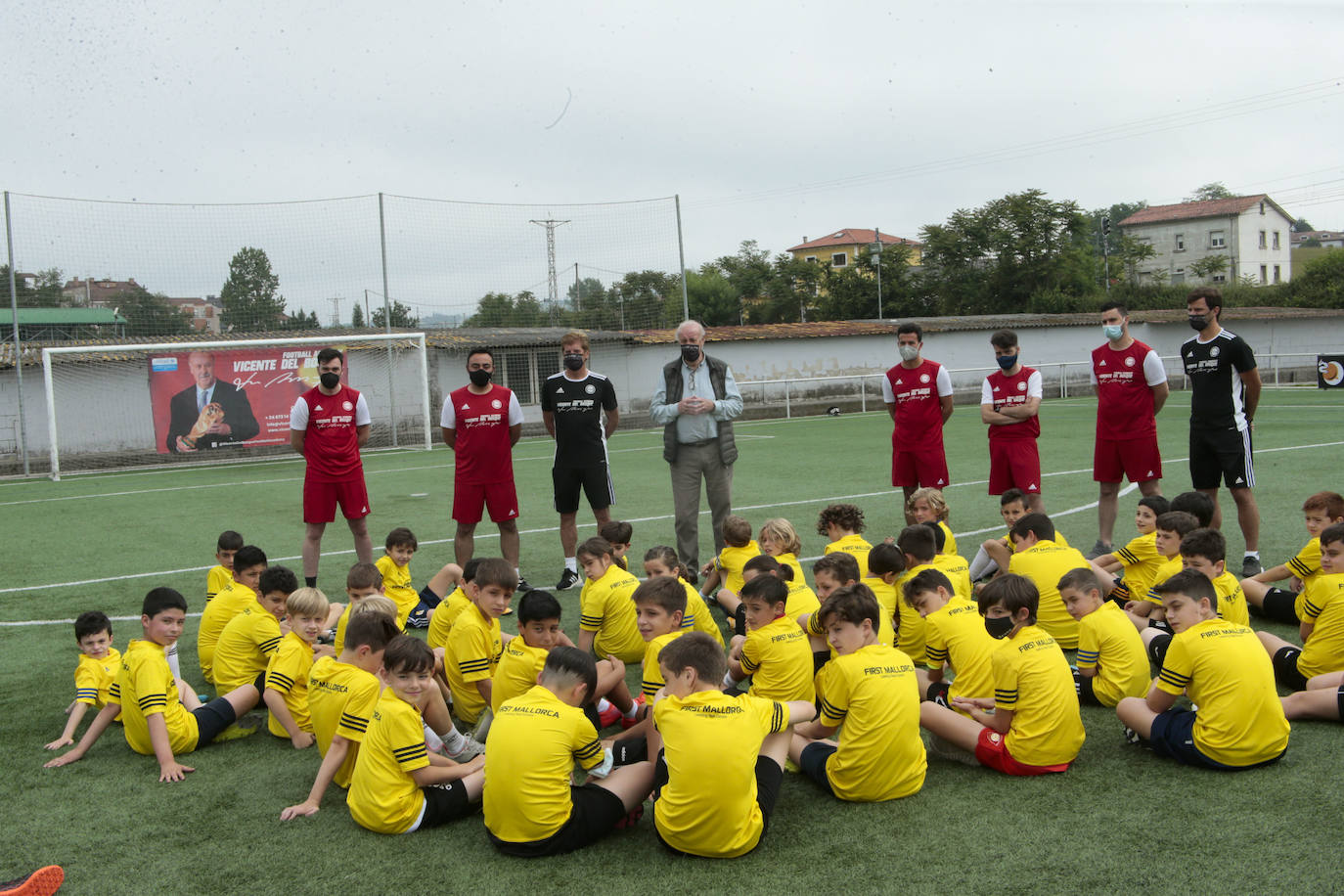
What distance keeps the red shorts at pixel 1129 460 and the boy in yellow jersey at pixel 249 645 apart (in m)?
6.38

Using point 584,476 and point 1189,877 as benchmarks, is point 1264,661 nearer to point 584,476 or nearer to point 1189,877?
point 1189,877

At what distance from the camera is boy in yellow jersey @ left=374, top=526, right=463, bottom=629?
7.09 metres

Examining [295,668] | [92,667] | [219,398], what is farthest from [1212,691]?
[219,398]

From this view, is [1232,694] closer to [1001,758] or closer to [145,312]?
[1001,758]

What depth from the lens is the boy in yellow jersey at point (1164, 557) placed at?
5.94m

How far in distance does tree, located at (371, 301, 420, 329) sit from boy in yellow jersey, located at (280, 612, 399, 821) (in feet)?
73.4

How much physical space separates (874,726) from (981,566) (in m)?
4.20

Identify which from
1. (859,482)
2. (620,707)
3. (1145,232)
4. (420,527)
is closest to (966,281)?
(1145,232)

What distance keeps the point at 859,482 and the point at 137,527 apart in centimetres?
950

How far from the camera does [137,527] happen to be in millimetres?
12805

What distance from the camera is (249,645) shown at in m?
5.59

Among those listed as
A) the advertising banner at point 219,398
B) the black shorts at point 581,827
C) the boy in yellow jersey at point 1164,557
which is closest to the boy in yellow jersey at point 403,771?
the black shorts at point 581,827

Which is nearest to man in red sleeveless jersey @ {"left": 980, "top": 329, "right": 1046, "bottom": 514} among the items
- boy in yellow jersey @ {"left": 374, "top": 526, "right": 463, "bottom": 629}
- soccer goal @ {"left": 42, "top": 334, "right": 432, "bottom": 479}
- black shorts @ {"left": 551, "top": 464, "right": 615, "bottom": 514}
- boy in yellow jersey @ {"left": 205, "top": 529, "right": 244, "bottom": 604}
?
black shorts @ {"left": 551, "top": 464, "right": 615, "bottom": 514}

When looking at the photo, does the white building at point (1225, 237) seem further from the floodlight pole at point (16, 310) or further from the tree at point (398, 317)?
the floodlight pole at point (16, 310)
